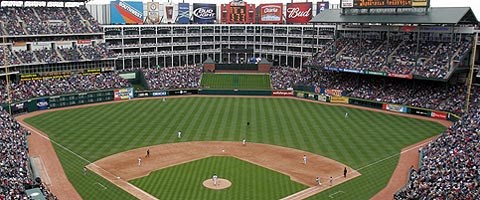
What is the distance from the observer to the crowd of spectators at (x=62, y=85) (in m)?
64.4

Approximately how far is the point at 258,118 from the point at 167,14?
4901cm

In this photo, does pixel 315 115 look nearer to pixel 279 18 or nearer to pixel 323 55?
pixel 323 55

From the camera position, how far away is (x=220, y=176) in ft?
124

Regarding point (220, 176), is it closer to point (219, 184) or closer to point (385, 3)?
point (219, 184)

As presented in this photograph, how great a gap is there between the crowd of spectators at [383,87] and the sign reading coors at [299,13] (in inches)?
648

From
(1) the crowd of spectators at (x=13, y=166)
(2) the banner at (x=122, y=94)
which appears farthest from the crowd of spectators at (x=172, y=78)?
(1) the crowd of spectators at (x=13, y=166)

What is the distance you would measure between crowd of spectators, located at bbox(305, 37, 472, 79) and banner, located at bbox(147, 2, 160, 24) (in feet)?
125

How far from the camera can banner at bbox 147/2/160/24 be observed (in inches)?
3836

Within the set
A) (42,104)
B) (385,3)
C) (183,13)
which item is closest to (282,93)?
(385,3)

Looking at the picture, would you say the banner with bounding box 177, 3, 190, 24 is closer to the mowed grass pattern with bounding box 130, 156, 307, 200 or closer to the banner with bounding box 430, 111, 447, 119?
the banner with bounding box 430, 111, 447, 119

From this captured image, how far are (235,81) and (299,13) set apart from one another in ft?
84.2

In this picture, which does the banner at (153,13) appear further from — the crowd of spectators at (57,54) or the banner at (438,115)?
the banner at (438,115)

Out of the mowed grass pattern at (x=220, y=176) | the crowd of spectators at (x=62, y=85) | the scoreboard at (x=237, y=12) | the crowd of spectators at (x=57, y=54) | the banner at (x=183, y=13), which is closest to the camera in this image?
the mowed grass pattern at (x=220, y=176)

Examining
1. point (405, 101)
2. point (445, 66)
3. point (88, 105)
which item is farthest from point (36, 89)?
point (445, 66)
